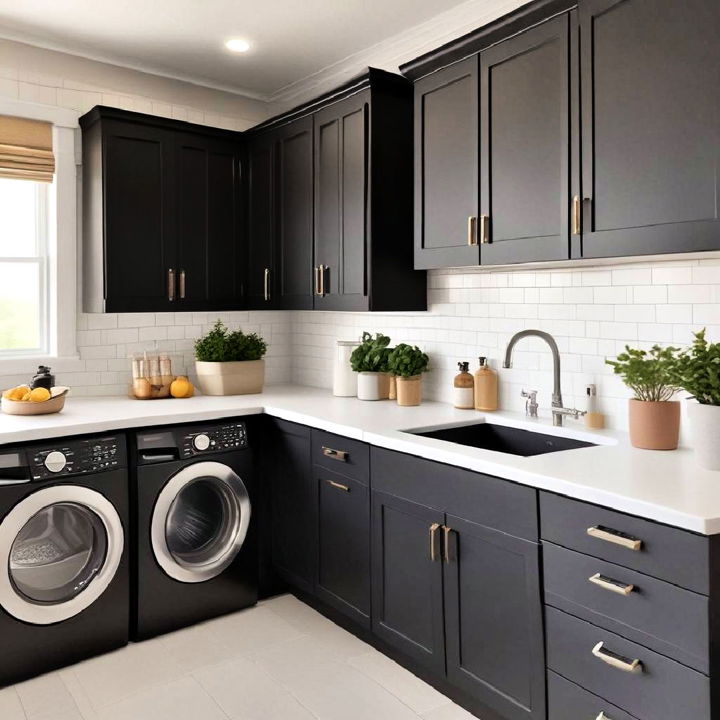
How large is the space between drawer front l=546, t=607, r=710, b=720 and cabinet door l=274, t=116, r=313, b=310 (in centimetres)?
215

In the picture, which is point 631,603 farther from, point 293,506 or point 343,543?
point 293,506

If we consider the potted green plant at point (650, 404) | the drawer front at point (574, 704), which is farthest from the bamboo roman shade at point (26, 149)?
the drawer front at point (574, 704)

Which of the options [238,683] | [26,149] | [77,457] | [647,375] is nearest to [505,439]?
[647,375]

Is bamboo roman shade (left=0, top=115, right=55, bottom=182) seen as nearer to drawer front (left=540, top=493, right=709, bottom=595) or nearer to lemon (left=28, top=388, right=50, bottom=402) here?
lemon (left=28, top=388, right=50, bottom=402)

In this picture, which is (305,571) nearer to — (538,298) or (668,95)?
(538,298)

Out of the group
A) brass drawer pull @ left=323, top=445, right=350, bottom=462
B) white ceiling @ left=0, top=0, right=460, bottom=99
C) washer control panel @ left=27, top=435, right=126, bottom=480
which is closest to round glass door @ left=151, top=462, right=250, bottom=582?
washer control panel @ left=27, top=435, right=126, bottom=480

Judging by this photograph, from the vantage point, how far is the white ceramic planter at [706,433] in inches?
83.7

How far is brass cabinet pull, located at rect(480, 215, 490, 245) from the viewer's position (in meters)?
2.81

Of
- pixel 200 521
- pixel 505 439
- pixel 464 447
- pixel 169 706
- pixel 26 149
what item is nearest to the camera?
pixel 464 447

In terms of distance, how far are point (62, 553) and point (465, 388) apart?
186 centimetres

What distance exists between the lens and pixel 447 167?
301cm

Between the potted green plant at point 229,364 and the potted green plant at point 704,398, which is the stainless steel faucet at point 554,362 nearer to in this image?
the potted green plant at point 704,398

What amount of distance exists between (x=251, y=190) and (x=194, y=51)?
0.77 metres

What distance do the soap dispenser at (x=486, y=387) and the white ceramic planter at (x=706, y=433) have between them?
111cm
